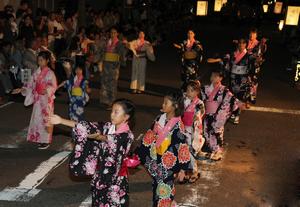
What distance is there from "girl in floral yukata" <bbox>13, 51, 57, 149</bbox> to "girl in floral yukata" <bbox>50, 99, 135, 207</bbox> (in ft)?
11.7

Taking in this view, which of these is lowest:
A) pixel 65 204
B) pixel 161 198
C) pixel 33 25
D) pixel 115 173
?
pixel 65 204

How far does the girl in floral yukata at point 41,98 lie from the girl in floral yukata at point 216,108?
267 centimetres

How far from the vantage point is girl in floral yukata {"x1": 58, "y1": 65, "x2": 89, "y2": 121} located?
31.7 ft

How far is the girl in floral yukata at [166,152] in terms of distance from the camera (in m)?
5.71

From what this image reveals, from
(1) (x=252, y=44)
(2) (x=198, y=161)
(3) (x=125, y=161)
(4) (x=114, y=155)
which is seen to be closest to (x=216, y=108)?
(2) (x=198, y=161)

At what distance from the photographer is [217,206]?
22.6 ft

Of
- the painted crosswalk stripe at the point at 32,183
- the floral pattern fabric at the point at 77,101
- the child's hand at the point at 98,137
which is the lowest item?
the painted crosswalk stripe at the point at 32,183

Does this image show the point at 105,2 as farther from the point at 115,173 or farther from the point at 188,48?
the point at 115,173

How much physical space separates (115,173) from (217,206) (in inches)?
88.0

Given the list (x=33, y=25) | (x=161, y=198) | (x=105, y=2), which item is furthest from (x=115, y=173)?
(x=105, y=2)

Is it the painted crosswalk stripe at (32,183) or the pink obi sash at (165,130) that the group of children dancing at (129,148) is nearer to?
the pink obi sash at (165,130)

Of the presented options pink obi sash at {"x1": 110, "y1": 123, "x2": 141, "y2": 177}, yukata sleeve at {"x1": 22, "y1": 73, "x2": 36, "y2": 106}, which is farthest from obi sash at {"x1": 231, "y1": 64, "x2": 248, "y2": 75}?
pink obi sash at {"x1": 110, "y1": 123, "x2": 141, "y2": 177}

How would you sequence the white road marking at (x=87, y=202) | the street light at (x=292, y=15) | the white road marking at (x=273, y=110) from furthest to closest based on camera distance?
1. the street light at (x=292, y=15)
2. the white road marking at (x=273, y=110)
3. the white road marking at (x=87, y=202)

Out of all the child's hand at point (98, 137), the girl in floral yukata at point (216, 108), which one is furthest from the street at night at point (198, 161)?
the child's hand at point (98, 137)
